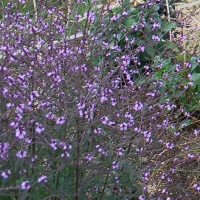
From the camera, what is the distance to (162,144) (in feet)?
10.8

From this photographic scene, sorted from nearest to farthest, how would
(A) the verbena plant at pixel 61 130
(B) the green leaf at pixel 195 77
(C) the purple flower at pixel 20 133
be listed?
1. (C) the purple flower at pixel 20 133
2. (A) the verbena plant at pixel 61 130
3. (B) the green leaf at pixel 195 77

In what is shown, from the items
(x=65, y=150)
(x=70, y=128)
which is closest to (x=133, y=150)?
(x=70, y=128)

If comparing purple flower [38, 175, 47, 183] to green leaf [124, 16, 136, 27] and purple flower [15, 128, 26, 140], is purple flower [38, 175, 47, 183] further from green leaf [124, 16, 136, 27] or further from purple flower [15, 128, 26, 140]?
green leaf [124, 16, 136, 27]

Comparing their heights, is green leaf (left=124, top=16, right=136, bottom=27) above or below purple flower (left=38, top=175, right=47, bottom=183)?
above

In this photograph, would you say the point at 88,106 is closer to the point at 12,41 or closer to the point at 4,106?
the point at 4,106

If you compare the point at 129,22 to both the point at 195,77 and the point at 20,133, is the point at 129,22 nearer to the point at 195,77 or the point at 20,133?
the point at 195,77

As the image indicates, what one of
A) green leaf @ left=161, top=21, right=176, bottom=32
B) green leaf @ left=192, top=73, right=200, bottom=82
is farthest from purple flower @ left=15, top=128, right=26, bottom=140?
green leaf @ left=161, top=21, right=176, bottom=32

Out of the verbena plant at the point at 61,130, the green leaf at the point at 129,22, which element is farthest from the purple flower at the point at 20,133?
the green leaf at the point at 129,22

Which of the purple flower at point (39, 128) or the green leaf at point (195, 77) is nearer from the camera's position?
the purple flower at point (39, 128)

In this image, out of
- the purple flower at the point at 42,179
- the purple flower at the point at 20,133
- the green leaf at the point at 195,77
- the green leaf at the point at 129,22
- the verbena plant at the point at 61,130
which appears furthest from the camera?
the green leaf at the point at 129,22

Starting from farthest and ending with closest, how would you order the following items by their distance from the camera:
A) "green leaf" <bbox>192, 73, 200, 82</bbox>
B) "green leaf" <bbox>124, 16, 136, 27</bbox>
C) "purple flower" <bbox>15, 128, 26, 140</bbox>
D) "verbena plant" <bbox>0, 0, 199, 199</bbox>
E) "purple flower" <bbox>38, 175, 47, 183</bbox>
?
1. "green leaf" <bbox>124, 16, 136, 27</bbox>
2. "green leaf" <bbox>192, 73, 200, 82</bbox>
3. "verbena plant" <bbox>0, 0, 199, 199</bbox>
4. "purple flower" <bbox>38, 175, 47, 183</bbox>
5. "purple flower" <bbox>15, 128, 26, 140</bbox>

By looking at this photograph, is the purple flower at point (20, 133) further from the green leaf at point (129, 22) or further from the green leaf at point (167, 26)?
the green leaf at point (167, 26)

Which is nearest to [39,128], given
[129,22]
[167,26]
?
[129,22]

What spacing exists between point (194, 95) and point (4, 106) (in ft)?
8.22
